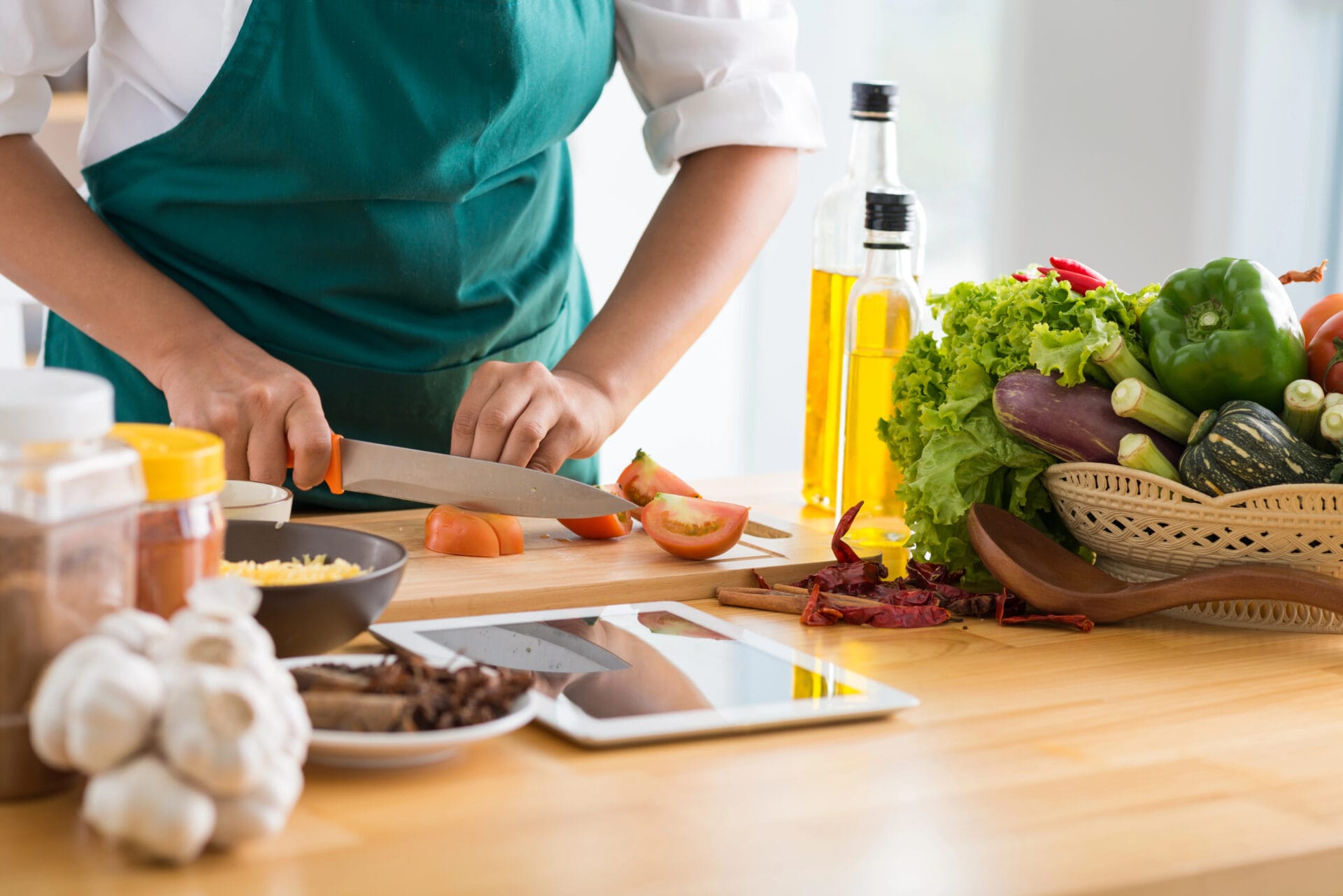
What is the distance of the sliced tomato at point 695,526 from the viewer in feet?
3.94

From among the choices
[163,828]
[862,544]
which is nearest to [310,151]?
[862,544]

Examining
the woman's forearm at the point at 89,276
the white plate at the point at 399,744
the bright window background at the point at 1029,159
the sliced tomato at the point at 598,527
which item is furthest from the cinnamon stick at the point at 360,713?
the bright window background at the point at 1029,159

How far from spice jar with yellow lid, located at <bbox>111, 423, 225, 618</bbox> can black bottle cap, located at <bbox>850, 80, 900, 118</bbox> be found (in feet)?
2.67

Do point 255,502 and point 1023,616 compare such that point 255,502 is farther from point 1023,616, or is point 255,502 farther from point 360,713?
point 1023,616

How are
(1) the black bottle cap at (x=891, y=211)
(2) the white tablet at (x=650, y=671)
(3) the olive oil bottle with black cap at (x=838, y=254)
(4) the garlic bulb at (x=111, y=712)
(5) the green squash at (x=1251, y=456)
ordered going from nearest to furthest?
(4) the garlic bulb at (x=111, y=712)
(2) the white tablet at (x=650, y=671)
(5) the green squash at (x=1251, y=456)
(1) the black bottle cap at (x=891, y=211)
(3) the olive oil bottle with black cap at (x=838, y=254)

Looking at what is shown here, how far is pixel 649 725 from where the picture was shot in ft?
2.61

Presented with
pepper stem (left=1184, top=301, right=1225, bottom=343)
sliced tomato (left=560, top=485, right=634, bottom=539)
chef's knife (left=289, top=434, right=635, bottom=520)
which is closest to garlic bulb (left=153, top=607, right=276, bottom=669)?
chef's knife (left=289, top=434, right=635, bottom=520)

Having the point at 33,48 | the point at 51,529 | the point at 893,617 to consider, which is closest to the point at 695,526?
the point at 893,617

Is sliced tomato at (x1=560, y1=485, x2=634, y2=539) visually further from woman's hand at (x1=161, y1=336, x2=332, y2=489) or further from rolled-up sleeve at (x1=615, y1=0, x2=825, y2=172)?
rolled-up sleeve at (x1=615, y1=0, x2=825, y2=172)

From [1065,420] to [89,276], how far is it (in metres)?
0.89

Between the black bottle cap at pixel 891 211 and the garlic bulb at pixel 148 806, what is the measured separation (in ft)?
2.82

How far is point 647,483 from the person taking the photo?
134 cm

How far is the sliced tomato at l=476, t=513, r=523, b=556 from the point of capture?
47.6 inches

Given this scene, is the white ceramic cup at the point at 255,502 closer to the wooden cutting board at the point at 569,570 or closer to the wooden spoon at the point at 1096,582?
the wooden cutting board at the point at 569,570
